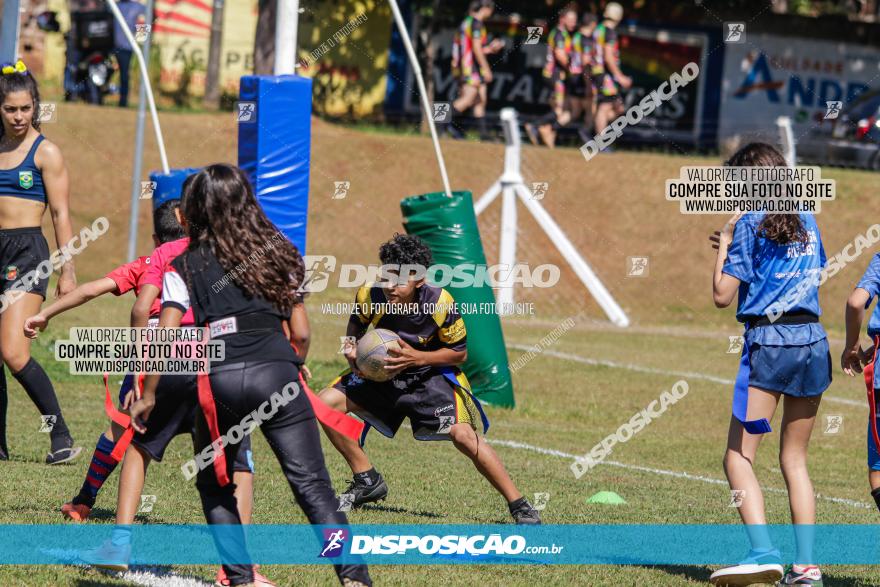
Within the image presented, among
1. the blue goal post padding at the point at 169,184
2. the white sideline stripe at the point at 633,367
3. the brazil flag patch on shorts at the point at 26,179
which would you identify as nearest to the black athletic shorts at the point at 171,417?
the brazil flag patch on shorts at the point at 26,179

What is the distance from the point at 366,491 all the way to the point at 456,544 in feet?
2.99

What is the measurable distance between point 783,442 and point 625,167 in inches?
576

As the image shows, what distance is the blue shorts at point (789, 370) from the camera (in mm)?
5734

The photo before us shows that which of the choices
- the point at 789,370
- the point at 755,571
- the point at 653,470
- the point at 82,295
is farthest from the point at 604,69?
the point at 755,571

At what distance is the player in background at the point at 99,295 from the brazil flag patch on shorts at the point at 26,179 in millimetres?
1313

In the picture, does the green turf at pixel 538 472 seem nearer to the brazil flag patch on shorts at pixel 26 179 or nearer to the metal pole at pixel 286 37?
the brazil flag patch on shorts at pixel 26 179

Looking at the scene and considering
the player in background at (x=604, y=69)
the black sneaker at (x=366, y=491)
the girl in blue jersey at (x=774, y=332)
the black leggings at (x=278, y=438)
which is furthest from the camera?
the player in background at (x=604, y=69)

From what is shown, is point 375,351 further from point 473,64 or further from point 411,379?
point 473,64

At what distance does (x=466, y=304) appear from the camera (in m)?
10.9

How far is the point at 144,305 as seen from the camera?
545 cm

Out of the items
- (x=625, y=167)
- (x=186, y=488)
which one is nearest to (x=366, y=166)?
(x=625, y=167)

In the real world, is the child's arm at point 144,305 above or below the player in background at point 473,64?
below

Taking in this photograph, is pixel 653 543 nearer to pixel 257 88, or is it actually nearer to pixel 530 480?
pixel 530 480

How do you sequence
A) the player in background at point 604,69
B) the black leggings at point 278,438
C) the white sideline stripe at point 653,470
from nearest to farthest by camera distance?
the black leggings at point 278,438
the white sideline stripe at point 653,470
the player in background at point 604,69
